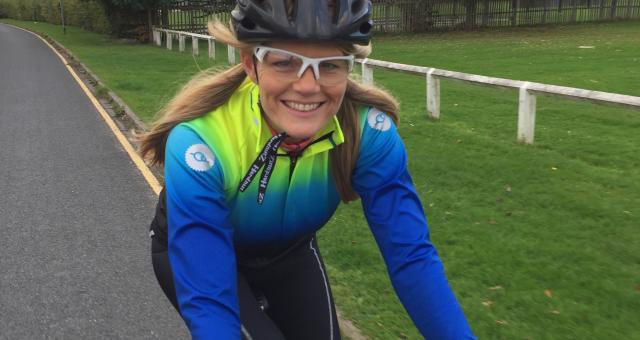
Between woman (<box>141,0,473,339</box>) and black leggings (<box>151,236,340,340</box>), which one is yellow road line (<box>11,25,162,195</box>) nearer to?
black leggings (<box>151,236,340,340</box>)

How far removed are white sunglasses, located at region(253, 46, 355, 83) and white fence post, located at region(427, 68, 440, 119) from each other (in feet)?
27.1

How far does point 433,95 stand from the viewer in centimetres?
997

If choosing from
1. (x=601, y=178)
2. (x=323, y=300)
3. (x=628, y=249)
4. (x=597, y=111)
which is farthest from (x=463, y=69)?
(x=323, y=300)

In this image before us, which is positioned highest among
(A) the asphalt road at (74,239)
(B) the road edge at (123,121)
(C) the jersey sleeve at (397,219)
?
(C) the jersey sleeve at (397,219)

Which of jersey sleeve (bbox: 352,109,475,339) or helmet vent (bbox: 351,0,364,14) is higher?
helmet vent (bbox: 351,0,364,14)

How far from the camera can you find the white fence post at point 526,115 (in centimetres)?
794

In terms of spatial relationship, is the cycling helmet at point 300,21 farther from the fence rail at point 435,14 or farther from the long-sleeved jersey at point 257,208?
the fence rail at point 435,14

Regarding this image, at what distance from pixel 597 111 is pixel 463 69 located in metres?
6.97

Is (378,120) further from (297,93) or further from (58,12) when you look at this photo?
(58,12)

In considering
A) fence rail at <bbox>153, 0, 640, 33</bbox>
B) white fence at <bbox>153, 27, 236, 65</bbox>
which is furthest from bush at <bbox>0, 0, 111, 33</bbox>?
white fence at <bbox>153, 27, 236, 65</bbox>

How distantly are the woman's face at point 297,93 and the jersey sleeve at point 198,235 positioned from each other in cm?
23

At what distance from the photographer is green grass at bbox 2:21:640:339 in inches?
152

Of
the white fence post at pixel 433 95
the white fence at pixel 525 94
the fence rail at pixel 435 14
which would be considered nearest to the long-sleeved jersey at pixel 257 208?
the white fence at pixel 525 94

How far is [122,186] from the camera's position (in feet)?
23.7
